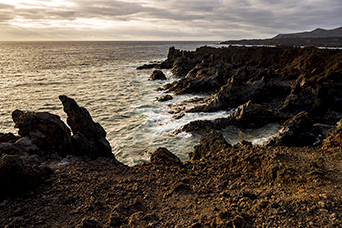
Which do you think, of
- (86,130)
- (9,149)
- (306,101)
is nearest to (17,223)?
(9,149)

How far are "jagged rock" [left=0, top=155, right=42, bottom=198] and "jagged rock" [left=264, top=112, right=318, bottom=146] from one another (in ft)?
47.4

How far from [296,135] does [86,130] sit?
1482cm

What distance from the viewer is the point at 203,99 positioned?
3253 centimetres

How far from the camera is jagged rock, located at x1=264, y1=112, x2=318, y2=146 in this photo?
43.9ft

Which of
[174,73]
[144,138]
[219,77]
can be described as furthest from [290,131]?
[174,73]

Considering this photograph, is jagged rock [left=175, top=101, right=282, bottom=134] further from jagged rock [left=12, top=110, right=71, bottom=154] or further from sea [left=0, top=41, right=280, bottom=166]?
jagged rock [left=12, top=110, right=71, bottom=154]

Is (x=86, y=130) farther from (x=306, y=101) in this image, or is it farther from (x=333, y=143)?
(x=306, y=101)

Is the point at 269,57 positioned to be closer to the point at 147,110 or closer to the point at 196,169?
the point at 147,110

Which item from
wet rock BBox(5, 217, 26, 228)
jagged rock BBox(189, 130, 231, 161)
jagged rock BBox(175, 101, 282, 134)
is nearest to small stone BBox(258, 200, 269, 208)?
jagged rock BBox(189, 130, 231, 161)

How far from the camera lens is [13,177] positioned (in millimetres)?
7371

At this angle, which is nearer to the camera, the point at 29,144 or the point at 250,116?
the point at 29,144

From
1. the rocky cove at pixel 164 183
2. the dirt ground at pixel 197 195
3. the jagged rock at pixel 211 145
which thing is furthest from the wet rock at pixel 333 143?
the jagged rock at pixel 211 145

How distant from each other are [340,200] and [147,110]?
2611cm

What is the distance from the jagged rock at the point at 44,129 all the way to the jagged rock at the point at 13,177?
128 inches
